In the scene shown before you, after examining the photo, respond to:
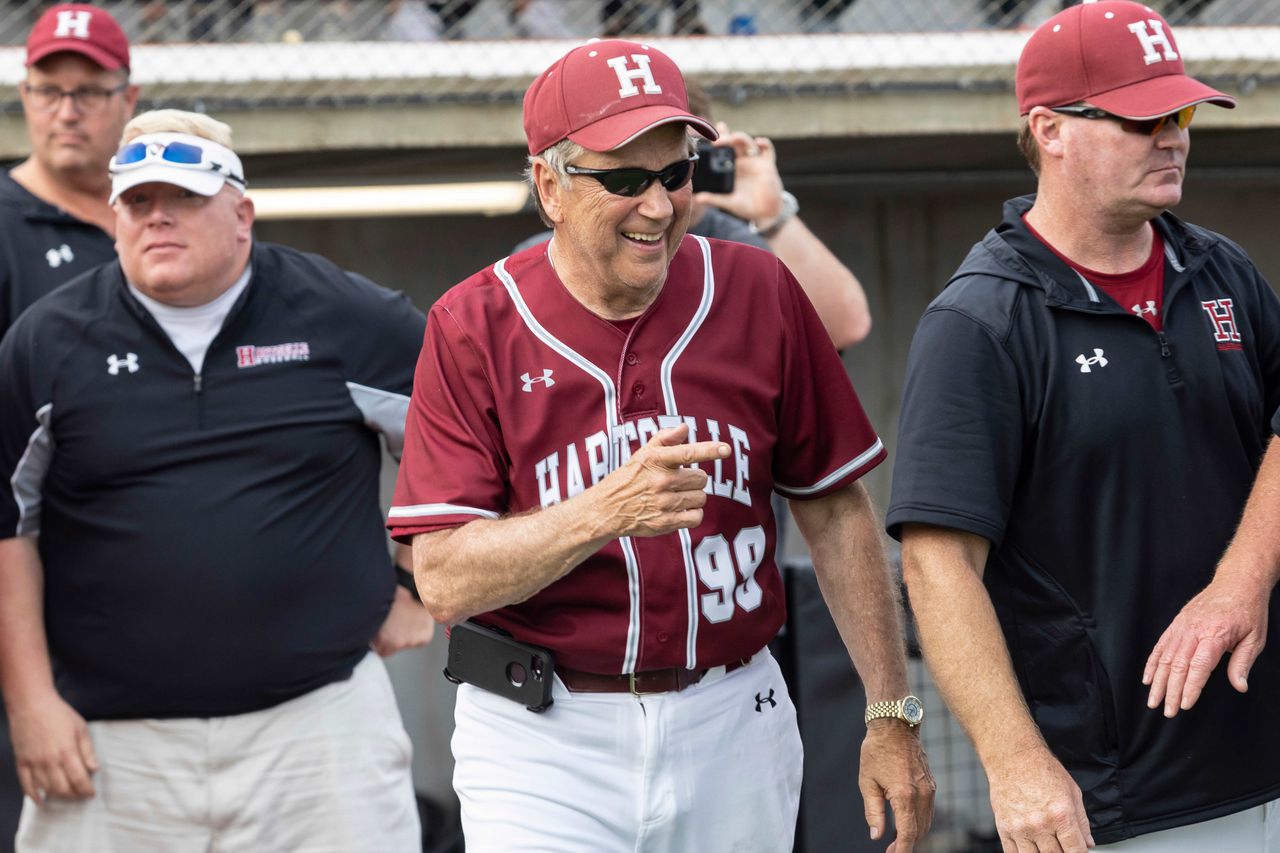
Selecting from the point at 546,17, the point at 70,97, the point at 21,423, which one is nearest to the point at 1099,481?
the point at 21,423

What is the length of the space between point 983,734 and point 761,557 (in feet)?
1.64

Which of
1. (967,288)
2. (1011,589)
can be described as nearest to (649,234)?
(967,288)

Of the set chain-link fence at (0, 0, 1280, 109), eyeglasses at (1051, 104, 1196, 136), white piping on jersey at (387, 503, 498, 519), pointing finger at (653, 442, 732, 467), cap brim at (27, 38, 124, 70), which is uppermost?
chain-link fence at (0, 0, 1280, 109)

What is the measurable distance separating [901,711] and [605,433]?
73cm

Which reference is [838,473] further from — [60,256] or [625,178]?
[60,256]

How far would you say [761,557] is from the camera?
281 centimetres

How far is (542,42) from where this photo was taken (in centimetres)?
678

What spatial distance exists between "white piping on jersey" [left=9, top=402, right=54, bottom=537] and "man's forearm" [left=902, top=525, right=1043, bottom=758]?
215cm

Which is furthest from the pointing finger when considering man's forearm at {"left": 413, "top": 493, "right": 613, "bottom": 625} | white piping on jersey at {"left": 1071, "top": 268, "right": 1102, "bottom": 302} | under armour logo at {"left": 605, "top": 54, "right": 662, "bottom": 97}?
white piping on jersey at {"left": 1071, "top": 268, "right": 1102, "bottom": 302}

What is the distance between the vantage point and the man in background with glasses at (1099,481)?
2658 millimetres

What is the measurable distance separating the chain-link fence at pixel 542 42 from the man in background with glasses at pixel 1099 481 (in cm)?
379

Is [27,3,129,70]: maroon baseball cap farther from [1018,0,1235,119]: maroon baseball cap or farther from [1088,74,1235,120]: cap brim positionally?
[1088,74,1235,120]: cap brim

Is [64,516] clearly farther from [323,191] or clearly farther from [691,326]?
[323,191]

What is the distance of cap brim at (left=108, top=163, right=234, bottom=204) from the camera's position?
3736 millimetres
